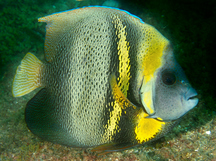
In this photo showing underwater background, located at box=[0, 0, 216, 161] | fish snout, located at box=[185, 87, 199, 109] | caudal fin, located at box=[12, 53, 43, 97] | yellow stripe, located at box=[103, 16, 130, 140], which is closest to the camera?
fish snout, located at box=[185, 87, 199, 109]

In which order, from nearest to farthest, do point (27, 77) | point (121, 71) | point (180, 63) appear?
point (121, 71)
point (27, 77)
point (180, 63)

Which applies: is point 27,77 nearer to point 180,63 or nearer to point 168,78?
point 168,78

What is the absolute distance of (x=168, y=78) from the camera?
870mm

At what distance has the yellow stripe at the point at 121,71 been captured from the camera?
96 centimetres

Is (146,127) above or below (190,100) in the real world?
below

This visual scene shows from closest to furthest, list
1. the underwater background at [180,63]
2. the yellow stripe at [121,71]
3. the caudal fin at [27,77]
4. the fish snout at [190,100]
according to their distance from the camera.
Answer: the fish snout at [190,100] → the yellow stripe at [121,71] → the caudal fin at [27,77] → the underwater background at [180,63]

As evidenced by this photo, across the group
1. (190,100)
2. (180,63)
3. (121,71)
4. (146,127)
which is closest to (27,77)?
(121,71)

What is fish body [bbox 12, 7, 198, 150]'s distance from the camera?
889 mm

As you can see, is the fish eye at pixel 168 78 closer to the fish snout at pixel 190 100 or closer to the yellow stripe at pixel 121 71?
the fish snout at pixel 190 100

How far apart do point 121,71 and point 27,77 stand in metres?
0.79

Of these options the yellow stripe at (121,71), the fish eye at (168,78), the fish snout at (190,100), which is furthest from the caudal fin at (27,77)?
the fish snout at (190,100)

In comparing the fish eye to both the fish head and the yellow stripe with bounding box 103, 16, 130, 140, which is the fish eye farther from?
the yellow stripe with bounding box 103, 16, 130, 140

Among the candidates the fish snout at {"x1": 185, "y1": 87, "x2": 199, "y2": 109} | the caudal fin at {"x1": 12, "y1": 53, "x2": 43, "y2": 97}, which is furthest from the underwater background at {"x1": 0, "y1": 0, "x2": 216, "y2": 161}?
the fish snout at {"x1": 185, "y1": 87, "x2": 199, "y2": 109}

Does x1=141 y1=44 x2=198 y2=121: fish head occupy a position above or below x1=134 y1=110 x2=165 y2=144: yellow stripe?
above
